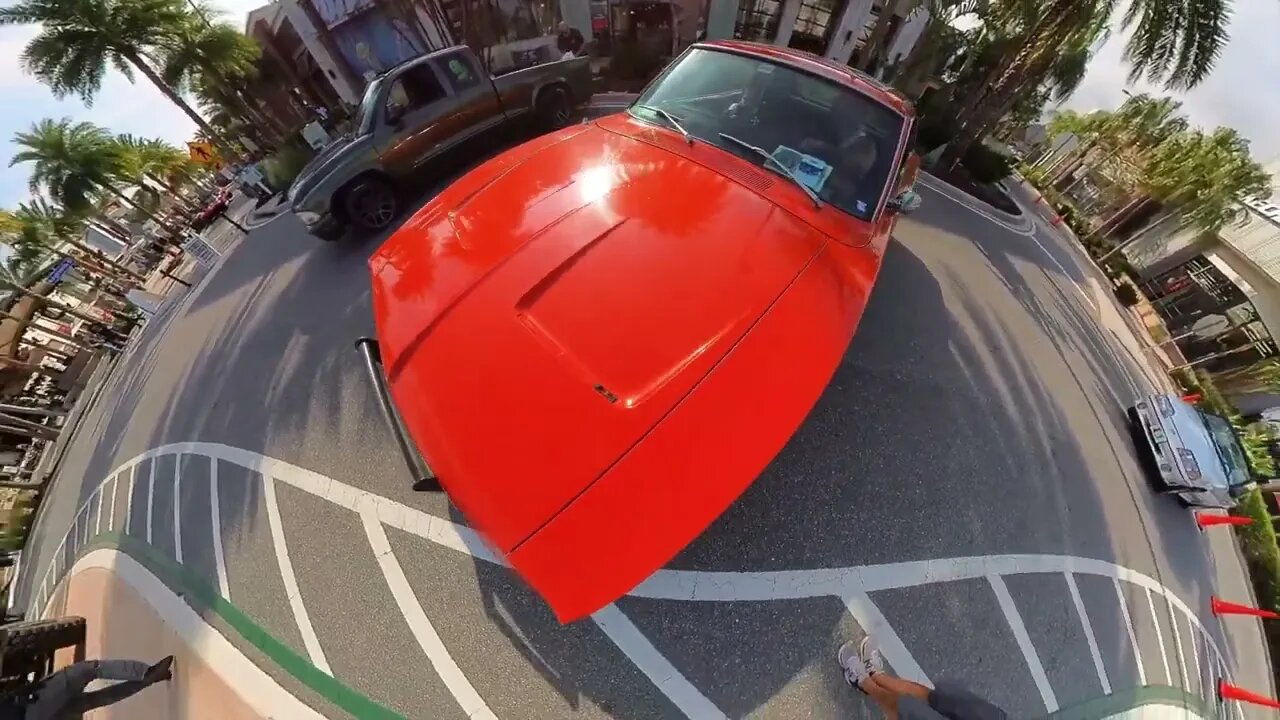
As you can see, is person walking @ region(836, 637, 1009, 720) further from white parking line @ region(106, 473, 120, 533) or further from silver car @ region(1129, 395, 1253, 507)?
white parking line @ region(106, 473, 120, 533)

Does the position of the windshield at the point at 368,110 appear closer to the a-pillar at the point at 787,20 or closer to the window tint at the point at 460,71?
the window tint at the point at 460,71

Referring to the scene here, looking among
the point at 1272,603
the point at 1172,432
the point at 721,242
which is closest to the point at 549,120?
the point at 721,242

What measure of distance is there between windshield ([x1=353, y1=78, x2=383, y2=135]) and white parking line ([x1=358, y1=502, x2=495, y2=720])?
4.13 m

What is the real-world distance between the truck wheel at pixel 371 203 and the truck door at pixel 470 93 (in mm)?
1094

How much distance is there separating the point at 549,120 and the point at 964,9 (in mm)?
5981

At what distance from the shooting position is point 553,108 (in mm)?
6172

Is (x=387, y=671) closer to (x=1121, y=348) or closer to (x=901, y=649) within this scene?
(x=901, y=649)

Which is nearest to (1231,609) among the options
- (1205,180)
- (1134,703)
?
(1134,703)

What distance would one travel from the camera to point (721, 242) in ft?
8.77

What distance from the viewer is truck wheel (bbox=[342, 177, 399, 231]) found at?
527 centimetres

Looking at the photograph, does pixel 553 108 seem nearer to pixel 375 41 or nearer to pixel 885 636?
pixel 375 41

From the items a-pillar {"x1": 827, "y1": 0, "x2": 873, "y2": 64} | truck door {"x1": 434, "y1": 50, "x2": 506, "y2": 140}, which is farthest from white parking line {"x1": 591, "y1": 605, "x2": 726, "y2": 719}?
a-pillar {"x1": 827, "y1": 0, "x2": 873, "y2": 64}

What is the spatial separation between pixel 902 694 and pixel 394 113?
6.81 meters

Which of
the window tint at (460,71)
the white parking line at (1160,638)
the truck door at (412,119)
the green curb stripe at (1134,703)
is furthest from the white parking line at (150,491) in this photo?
the white parking line at (1160,638)
